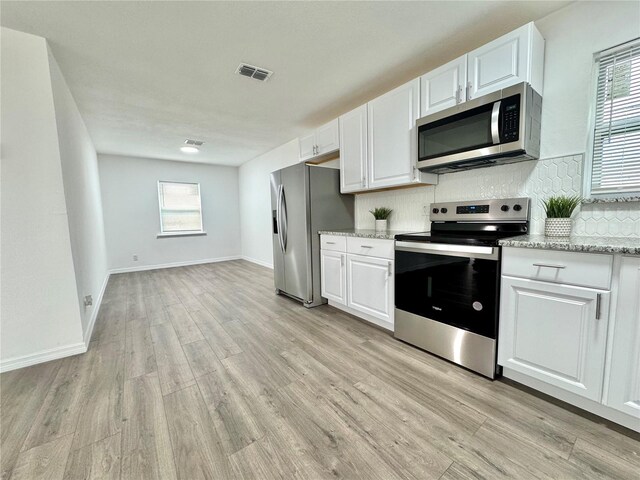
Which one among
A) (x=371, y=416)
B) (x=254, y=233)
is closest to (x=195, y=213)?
(x=254, y=233)

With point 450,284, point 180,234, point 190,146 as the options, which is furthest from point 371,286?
point 180,234

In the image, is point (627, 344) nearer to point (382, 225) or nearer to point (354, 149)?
point (382, 225)

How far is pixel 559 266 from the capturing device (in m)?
1.41

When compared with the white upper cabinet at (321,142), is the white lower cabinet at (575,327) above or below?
below

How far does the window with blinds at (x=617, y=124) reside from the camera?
1555 mm

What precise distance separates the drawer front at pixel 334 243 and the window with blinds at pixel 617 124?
6.24ft

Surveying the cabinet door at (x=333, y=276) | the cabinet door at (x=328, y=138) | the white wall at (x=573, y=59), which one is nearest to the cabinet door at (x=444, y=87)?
the white wall at (x=573, y=59)

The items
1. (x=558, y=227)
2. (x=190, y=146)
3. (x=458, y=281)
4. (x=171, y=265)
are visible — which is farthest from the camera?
(x=171, y=265)

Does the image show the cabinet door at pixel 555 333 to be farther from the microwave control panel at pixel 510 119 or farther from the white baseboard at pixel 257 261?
the white baseboard at pixel 257 261

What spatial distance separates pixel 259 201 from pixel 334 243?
3.34 m

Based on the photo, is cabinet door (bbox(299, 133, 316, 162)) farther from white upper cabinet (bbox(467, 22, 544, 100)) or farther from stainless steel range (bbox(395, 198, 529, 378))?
white upper cabinet (bbox(467, 22, 544, 100))

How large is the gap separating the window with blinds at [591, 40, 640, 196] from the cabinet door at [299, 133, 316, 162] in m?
2.56

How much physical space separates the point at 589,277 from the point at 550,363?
1.74 ft

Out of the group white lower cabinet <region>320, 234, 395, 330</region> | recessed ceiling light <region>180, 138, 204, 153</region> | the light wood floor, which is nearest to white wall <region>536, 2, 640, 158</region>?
white lower cabinet <region>320, 234, 395, 330</region>
